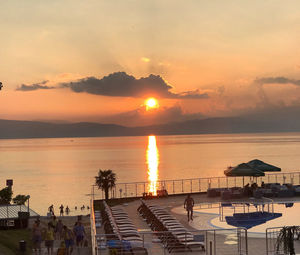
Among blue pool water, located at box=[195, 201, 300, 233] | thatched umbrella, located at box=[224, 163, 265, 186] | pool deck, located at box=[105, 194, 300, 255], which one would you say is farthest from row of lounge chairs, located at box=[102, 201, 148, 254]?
thatched umbrella, located at box=[224, 163, 265, 186]

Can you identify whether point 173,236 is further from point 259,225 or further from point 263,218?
point 263,218

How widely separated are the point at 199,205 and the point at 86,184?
7725cm

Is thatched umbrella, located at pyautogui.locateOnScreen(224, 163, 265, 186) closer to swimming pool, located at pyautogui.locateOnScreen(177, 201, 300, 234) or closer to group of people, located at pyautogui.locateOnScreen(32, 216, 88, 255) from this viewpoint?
swimming pool, located at pyautogui.locateOnScreen(177, 201, 300, 234)

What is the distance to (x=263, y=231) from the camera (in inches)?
664

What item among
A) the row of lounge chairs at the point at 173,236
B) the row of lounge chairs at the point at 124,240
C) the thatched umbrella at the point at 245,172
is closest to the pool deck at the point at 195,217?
the row of lounge chairs at the point at 173,236

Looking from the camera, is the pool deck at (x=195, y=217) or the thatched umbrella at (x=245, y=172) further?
the thatched umbrella at (x=245, y=172)

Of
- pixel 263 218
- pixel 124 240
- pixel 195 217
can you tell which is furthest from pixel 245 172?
pixel 124 240

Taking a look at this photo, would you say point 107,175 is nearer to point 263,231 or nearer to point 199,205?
point 199,205

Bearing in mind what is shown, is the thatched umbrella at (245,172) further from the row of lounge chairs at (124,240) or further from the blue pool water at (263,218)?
the row of lounge chairs at (124,240)

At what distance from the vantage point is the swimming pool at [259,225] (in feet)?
59.4

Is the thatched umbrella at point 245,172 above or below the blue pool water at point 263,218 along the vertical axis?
above

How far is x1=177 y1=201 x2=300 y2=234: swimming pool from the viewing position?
18.1 m

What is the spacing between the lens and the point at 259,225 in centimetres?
1811

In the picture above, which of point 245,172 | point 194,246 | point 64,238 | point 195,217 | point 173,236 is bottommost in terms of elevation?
point 194,246
